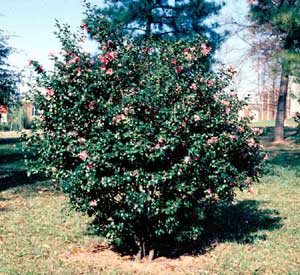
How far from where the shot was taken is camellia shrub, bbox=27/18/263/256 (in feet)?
17.2

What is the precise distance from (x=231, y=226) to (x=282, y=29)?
10281 millimetres

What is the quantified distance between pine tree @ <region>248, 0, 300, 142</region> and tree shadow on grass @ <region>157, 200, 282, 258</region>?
6.01 m

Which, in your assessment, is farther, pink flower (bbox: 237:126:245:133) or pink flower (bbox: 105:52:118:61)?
pink flower (bbox: 237:126:245:133)

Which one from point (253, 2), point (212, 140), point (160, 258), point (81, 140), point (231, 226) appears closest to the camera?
point (81, 140)

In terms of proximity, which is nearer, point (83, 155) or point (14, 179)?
point (83, 155)

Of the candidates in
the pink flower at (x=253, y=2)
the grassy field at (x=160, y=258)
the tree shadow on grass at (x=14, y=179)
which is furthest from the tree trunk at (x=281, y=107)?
the tree shadow on grass at (x=14, y=179)

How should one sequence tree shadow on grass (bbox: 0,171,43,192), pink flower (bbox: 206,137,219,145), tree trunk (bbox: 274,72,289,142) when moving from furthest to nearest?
tree trunk (bbox: 274,72,289,142)
tree shadow on grass (bbox: 0,171,43,192)
pink flower (bbox: 206,137,219,145)

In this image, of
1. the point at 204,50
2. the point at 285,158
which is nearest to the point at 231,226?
the point at 204,50

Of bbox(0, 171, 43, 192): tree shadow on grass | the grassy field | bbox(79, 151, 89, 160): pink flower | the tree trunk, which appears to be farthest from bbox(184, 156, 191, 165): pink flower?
the tree trunk

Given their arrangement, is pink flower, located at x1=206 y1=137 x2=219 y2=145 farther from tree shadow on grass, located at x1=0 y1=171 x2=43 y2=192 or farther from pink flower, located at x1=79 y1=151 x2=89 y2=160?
tree shadow on grass, located at x1=0 y1=171 x2=43 y2=192

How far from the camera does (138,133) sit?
5.15m

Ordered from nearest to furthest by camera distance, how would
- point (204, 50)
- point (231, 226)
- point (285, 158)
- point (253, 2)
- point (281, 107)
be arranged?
point (204, 50) → point (231, 226) → point (285, 158) → point (253, 2) → point (281, 107)

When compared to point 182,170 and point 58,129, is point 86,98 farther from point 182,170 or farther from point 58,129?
point 182,170

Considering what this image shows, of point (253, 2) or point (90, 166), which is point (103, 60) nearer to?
point (90, 166)
